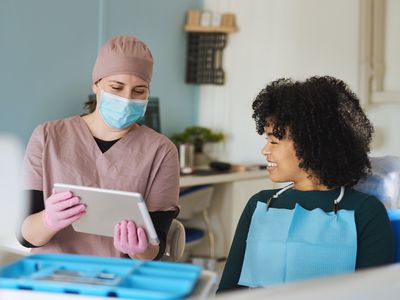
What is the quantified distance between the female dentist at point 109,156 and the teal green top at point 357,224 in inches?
7.3

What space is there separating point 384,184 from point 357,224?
0.28 metres

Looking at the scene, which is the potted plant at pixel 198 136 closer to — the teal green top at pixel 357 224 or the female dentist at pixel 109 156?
the female dentist at pixel 109 156

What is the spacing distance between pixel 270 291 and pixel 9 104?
8.52 ft

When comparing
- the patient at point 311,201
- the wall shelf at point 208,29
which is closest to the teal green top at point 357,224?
the patient at point 311,201

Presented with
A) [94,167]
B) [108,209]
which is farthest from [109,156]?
[108,209]

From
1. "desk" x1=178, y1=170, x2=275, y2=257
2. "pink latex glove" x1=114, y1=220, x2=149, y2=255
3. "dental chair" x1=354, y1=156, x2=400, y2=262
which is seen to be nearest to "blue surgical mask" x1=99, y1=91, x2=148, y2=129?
"pink latex glove" x1=114, y1=220, x2=149, y2=255

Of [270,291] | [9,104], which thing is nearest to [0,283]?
[270,291]

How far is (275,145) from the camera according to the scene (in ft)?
4.88

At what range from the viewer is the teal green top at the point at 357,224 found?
1.39m

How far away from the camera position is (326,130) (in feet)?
4.79

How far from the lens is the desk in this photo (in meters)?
3.81

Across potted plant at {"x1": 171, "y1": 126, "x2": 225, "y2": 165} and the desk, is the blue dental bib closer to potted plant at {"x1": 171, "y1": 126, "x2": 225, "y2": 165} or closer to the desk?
the desk

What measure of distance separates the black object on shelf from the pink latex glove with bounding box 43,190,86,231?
9.35ft

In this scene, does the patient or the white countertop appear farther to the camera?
the white countertop
